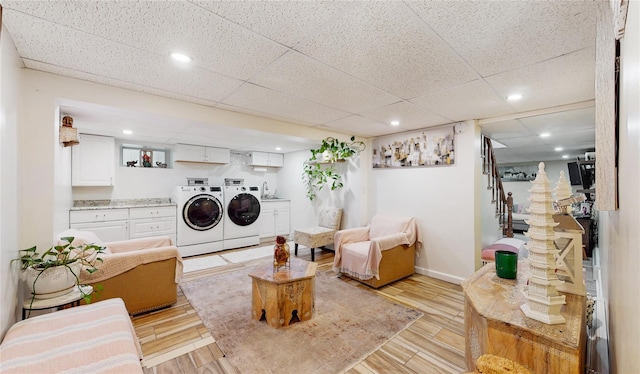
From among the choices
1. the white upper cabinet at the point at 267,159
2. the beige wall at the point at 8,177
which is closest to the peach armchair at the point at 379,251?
the beige wall at the point at 8,177

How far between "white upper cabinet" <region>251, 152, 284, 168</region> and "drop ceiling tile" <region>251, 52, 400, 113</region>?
143 inches

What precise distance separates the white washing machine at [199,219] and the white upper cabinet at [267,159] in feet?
4.04

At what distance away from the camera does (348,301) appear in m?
2.91

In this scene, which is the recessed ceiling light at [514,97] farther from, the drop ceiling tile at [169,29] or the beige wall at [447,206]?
the drop ceiling tile at [169,29]

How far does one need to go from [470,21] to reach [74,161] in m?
5.21

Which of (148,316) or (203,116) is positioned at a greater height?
(203,116)

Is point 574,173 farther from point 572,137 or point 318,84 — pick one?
point 318,84

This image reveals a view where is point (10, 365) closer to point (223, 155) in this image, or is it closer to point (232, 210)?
point (232, 210)

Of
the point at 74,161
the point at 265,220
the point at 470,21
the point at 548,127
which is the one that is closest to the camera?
the point at 470,21

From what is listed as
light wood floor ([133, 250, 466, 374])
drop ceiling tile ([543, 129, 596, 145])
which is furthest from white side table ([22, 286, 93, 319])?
drop ceiling tile ([543, 129, 596, 145])

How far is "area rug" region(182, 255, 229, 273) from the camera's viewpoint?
4033 millimetres

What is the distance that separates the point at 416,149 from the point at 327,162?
5.36ft

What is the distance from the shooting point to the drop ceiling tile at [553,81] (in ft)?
5.87

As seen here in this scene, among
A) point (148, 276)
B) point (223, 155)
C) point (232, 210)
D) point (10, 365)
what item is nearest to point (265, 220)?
point (232, 210)
